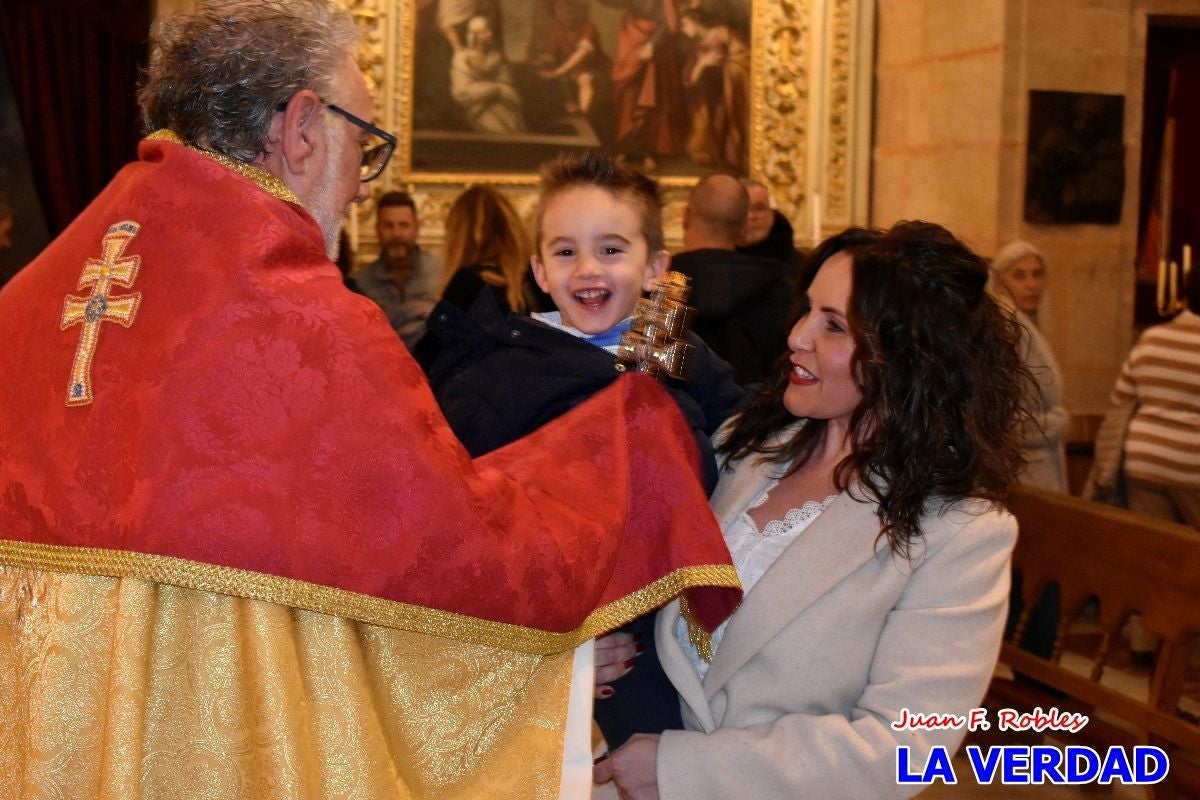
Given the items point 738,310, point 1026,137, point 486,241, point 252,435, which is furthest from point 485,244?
point 1026,137

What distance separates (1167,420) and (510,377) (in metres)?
4.14

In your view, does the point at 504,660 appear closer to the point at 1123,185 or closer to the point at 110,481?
the point at 110,481

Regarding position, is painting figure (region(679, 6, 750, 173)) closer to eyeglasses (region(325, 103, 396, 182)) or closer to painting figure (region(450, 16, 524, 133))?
painting figure (region(450, 16, 524, 133))

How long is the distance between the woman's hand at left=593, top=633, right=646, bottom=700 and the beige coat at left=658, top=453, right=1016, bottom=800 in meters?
0.10

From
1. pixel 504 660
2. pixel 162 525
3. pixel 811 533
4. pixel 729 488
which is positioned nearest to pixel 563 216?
pixel 729 488

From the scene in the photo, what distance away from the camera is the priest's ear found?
2.05 metres

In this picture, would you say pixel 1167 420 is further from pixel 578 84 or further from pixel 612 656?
pixel 578 84

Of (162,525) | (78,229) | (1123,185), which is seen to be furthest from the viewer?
(1123,185)

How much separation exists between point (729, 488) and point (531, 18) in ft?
22.1

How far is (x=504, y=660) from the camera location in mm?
2033

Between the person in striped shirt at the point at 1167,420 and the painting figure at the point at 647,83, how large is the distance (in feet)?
12.6

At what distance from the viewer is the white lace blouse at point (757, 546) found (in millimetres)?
2352

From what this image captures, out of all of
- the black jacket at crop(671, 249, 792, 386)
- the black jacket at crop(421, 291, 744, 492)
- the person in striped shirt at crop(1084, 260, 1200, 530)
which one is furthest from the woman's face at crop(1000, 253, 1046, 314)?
the black jacket at crop(421, 291, 744, 492)

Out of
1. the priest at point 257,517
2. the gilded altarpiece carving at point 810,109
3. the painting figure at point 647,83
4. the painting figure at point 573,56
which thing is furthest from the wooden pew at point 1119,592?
the painting figure at point 573,56
